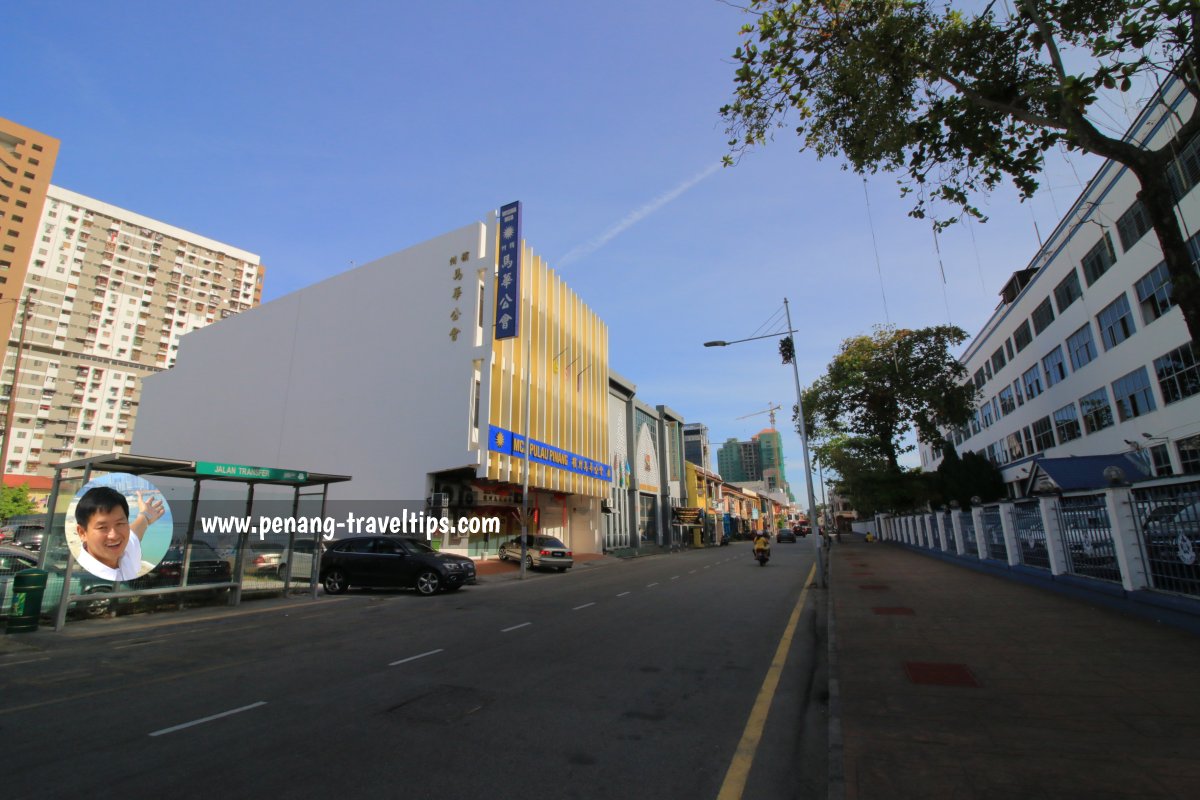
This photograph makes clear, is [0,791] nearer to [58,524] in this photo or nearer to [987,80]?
[58,524]

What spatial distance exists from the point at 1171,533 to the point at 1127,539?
4.41 feet

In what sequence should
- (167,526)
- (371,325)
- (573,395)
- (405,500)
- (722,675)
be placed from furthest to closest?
(573,395) → (371,325) → (405,500) → (167,526) → (722,675)

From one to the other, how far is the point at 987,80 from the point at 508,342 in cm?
2322

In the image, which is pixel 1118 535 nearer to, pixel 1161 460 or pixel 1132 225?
pixel 1161 460

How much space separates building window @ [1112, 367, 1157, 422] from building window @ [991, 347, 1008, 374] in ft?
57.3

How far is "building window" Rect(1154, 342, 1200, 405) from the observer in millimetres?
21078

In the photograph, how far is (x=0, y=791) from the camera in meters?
4.11

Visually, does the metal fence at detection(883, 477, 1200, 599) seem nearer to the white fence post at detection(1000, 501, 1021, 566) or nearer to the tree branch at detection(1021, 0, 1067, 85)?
the white fence post at detection(1000, 501, 1021, 566)

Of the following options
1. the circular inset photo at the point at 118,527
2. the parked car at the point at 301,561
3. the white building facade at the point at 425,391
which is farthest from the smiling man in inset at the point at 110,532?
the white building facade at the point at 425,391

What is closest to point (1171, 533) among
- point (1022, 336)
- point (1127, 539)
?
point (1127, 539)

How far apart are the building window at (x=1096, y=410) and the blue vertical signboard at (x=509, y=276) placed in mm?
29254

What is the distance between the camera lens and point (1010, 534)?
15.1 metres

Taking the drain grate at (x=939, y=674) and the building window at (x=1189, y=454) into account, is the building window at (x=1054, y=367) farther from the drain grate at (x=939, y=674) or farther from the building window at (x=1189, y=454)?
the drain grate at (x=939, y=674)

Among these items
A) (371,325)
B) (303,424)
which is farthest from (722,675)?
(303,424)
